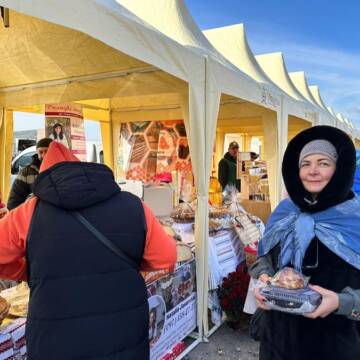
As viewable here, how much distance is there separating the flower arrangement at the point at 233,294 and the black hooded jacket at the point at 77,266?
2.08m

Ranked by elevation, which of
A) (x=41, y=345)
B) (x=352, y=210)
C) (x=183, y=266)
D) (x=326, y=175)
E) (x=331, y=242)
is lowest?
(x=183, y=266)

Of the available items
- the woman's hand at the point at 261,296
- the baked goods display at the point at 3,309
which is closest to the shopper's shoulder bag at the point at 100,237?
the woman's hand at the point at 261,296

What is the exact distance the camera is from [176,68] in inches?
104

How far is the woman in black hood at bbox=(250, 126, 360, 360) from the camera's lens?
52.4 inches

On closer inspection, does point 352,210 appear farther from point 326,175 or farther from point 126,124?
point 126,124

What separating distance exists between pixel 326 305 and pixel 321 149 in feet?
1.90

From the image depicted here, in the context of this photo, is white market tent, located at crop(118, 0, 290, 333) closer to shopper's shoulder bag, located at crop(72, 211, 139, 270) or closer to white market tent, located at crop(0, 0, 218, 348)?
white market tent, located at crop(0, 0, 218, 348)

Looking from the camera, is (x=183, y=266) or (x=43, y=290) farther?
(x=183, y=266)

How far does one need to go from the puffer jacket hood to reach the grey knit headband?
76 cm

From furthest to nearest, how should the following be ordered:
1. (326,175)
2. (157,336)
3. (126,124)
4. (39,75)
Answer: (126,124) → (39,75) → (157,336) → (326,175)

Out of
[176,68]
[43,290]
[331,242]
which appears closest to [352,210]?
[331,242]

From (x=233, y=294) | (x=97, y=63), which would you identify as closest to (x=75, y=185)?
(x=233, y=294)

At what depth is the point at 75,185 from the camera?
1.27 metres

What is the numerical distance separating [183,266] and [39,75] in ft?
8.49
